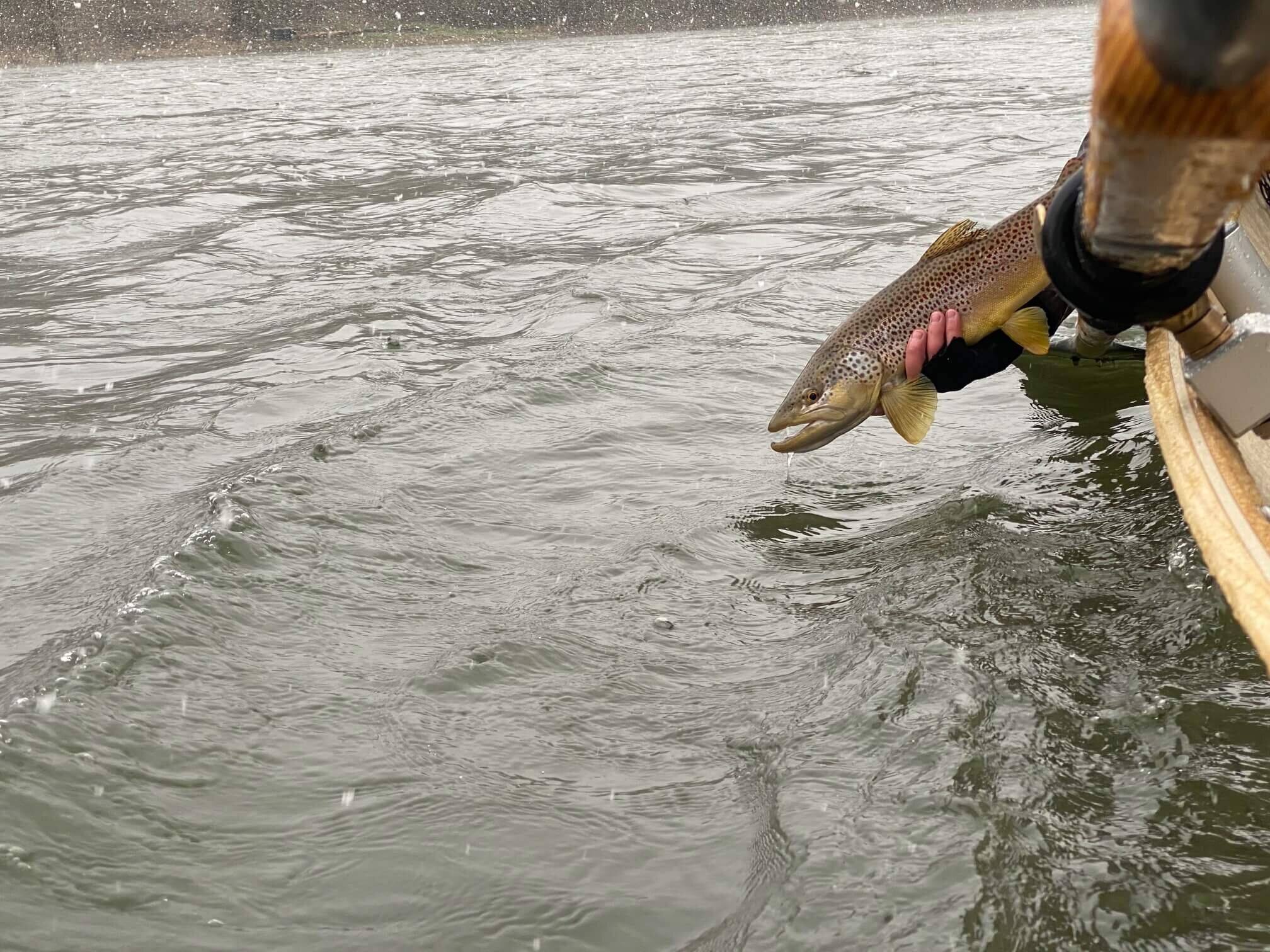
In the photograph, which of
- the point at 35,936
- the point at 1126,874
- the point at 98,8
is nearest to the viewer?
the point at 1126,874

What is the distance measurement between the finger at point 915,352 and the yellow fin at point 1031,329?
309 millimetres

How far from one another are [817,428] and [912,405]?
14.6 inches

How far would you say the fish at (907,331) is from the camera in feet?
15.3

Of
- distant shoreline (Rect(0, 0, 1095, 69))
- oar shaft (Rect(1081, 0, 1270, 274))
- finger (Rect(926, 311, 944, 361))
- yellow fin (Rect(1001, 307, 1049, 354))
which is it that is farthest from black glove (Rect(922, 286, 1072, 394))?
distant shoreline (Rect(0, 0, 1095, 69))

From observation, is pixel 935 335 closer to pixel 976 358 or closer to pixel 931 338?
pixel 931 338

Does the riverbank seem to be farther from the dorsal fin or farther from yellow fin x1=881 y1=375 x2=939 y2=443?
yellow fin x1=881 y1=375 x2=939 y2=443

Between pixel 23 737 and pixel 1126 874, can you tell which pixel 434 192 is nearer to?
pixel 23 737

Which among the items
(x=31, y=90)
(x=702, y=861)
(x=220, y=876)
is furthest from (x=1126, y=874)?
(x=31, y=90)

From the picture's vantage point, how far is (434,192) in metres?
14.5

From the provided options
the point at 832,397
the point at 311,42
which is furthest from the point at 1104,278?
the point at 311,42

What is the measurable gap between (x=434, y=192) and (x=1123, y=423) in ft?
33.8

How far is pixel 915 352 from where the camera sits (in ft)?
15.4

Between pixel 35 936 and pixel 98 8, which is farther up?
pixel 98 8

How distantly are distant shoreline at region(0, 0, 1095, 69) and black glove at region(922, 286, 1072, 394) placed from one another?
4670 cm
